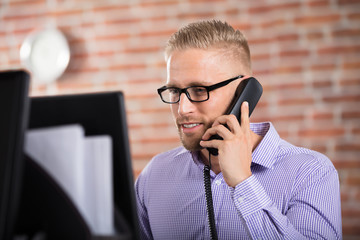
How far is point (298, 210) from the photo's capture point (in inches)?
43.8

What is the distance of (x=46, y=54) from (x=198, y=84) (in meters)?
1.69

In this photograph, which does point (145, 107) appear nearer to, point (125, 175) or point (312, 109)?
point (312, 109)

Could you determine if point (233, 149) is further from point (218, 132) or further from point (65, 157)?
point (65, 157)

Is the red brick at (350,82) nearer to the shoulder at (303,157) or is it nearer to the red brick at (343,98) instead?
the red brick at (343,98)

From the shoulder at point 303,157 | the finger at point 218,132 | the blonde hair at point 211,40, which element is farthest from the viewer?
the blonde hair at point 211,40

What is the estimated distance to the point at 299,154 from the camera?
1.29 m

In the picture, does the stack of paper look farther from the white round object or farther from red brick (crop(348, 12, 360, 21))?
the white round object

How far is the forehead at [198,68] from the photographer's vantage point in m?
1.27

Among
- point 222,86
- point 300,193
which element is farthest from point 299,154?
point 222,86

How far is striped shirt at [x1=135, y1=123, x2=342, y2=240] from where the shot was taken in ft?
3.32

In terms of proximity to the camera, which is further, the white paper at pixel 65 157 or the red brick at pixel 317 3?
the red brick at pixel 317 3

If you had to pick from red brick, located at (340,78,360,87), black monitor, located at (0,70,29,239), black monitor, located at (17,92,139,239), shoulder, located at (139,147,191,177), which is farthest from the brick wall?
black monitor, located at (0,70,29,239)

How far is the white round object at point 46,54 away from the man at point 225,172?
4.45ft

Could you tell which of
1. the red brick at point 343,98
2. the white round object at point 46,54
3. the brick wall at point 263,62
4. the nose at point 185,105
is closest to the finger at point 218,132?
the nose at point 185,105
